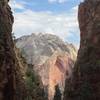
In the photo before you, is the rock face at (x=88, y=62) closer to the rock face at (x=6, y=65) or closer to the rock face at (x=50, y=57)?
the rock face at (x=6, y=65)

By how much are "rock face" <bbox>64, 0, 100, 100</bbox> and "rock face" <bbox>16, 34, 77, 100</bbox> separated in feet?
193

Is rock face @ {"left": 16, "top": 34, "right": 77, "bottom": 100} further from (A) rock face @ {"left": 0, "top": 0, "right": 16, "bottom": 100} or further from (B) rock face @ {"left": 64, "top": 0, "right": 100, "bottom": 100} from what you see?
(A) rock face @ {"left": 0, "top": 0, "right": 16, "bottom": 100}

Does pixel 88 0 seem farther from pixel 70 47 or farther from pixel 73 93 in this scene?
pixel 70 47

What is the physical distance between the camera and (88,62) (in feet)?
297

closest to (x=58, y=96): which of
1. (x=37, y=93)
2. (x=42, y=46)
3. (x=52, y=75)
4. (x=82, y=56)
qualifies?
(x=82, y=56)

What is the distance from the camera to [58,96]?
4705 inches

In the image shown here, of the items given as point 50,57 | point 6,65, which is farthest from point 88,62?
point 50,57

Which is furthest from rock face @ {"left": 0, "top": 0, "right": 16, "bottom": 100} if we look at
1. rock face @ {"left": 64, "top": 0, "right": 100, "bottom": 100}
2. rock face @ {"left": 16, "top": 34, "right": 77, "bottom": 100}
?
rock face @ {"left": 16, "top": 34, "right": 77, "bottom": 100}

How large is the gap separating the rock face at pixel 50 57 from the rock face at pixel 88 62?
58.8m

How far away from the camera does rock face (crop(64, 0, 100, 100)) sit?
85.8 m

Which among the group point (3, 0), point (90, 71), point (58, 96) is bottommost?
point (58, 96)

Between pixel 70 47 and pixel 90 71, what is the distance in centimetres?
10243

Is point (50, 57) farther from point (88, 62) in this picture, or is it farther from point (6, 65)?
point (6, 65)

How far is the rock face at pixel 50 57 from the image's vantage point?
16638 centimetres
